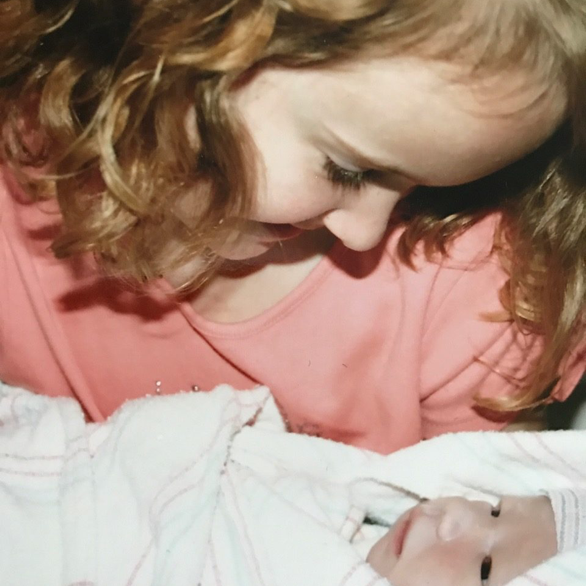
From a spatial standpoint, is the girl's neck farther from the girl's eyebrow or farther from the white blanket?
the girl's eyebrow

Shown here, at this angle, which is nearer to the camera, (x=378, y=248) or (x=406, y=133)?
(x=406, y=133)

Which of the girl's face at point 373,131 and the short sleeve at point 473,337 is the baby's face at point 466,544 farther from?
the girl's face at point 373,131

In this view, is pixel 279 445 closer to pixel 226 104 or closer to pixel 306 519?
pixel 306 519

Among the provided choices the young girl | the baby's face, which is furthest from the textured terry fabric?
the young girl

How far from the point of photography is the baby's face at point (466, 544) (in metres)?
0.74

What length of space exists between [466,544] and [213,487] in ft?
0.86

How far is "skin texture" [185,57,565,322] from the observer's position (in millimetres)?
535

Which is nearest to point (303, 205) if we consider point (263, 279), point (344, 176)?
point (344, 176)

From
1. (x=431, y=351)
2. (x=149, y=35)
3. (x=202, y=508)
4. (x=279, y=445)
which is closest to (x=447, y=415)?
(x=431, y=351)

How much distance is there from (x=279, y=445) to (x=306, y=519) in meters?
0.10

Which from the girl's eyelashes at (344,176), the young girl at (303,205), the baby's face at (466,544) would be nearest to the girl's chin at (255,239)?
the young girl at (303,205)

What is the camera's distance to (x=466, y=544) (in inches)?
29.7

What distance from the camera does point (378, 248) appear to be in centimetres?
83

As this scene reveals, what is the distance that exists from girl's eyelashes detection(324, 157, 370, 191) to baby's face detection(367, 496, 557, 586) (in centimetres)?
37
